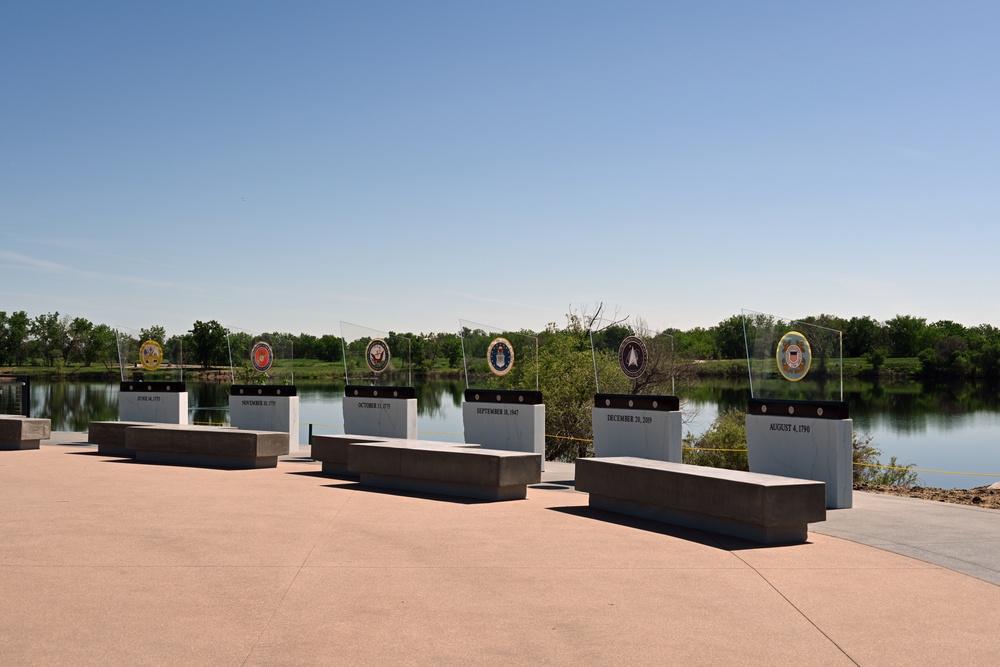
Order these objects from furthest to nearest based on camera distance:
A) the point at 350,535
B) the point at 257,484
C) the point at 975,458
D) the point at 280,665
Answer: the point at 975,458 → the point at 257,484 → the point at 350,535 → the point at 280,665

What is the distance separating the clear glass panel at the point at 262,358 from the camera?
1828cm

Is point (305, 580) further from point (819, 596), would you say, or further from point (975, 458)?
point (975, 458)

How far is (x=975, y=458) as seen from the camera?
114ft

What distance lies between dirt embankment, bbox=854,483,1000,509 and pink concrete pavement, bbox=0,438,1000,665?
479 cm

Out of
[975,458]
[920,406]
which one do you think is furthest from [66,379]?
[975,458]

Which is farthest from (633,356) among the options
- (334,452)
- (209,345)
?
(209,345)

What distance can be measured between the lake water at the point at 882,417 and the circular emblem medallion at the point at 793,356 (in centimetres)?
1053

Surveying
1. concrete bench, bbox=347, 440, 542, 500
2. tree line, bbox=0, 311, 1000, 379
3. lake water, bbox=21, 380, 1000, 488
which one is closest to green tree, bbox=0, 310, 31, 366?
tree line, bbox=0, 311, 1000, 379

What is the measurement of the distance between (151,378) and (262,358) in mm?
3361

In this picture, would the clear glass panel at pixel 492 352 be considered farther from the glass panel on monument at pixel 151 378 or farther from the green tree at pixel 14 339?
the green tree at pixel 14 339

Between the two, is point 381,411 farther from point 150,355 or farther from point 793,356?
point 793,356

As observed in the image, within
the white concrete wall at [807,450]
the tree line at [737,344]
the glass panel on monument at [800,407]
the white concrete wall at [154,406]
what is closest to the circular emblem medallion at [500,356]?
the glass panel on monument at [800,407]

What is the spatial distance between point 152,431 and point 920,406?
51.3m

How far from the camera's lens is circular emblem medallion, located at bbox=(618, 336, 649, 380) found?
47.2 feet
